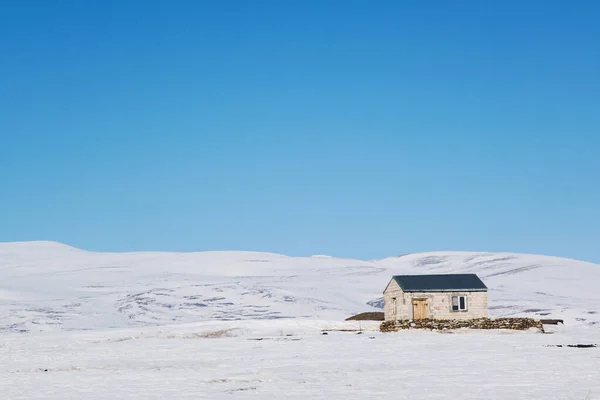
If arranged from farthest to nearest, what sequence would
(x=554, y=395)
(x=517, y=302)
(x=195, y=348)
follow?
1. (x=517, y=302)
2. (x=195, y=348)
3. (x=554, y=395)

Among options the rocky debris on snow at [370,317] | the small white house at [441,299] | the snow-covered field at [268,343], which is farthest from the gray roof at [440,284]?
the rocky debris on snow at [370,317]

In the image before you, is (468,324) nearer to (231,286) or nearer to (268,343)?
(268,343)

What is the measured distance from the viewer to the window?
163ft

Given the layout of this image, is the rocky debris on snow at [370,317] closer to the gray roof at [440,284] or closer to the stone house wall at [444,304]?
the gray roof at [440,284]

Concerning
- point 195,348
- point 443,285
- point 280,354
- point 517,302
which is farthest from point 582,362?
point 517,302

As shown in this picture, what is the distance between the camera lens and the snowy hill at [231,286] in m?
72.1

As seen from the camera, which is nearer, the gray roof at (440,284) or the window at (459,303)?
the gray roof at (440,284)

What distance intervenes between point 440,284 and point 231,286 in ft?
150

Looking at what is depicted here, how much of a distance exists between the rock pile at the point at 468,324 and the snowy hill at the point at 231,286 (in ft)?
52.9

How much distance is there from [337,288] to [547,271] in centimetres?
3134

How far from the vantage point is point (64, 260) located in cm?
14012

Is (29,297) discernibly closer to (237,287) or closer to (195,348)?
(237,287)

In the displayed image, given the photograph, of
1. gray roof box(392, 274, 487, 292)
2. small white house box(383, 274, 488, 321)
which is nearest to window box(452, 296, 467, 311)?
small white house box(383, 274, 488, 321)

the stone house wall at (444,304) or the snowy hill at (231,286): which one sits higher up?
the snowy hill at (231,286)
